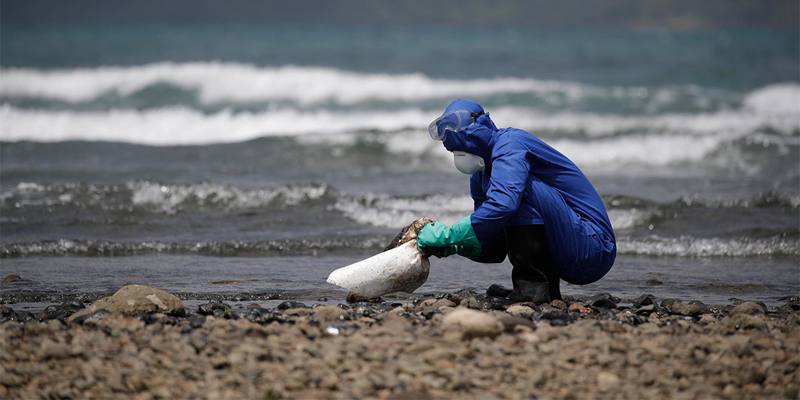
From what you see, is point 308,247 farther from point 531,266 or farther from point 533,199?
point 533,199

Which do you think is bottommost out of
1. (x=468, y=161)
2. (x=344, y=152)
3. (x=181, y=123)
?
(x=468, y=161)

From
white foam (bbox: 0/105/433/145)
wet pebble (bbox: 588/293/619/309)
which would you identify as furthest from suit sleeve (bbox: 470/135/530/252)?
white foam (bbox: 0/105/433/145)

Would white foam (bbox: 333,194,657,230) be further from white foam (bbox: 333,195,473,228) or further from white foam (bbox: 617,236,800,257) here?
white foam (bbox: 617,236,800,257)

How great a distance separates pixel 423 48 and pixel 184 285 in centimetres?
3392

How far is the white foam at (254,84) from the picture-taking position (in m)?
24.4

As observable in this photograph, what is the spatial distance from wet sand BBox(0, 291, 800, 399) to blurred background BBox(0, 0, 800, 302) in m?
1.82

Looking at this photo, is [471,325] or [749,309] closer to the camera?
[471,325]

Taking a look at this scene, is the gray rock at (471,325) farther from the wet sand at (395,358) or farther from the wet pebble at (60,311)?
the wet pebble at (60,311)

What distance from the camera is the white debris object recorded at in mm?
6062

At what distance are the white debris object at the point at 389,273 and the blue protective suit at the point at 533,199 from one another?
384 mm

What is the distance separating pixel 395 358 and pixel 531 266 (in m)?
1.72

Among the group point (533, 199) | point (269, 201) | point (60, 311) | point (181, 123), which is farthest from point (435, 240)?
point (181, 123)

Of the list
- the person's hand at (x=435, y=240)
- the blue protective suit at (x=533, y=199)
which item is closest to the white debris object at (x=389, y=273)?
the person's hand at (x=435, y=240)

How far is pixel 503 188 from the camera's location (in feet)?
18.6
